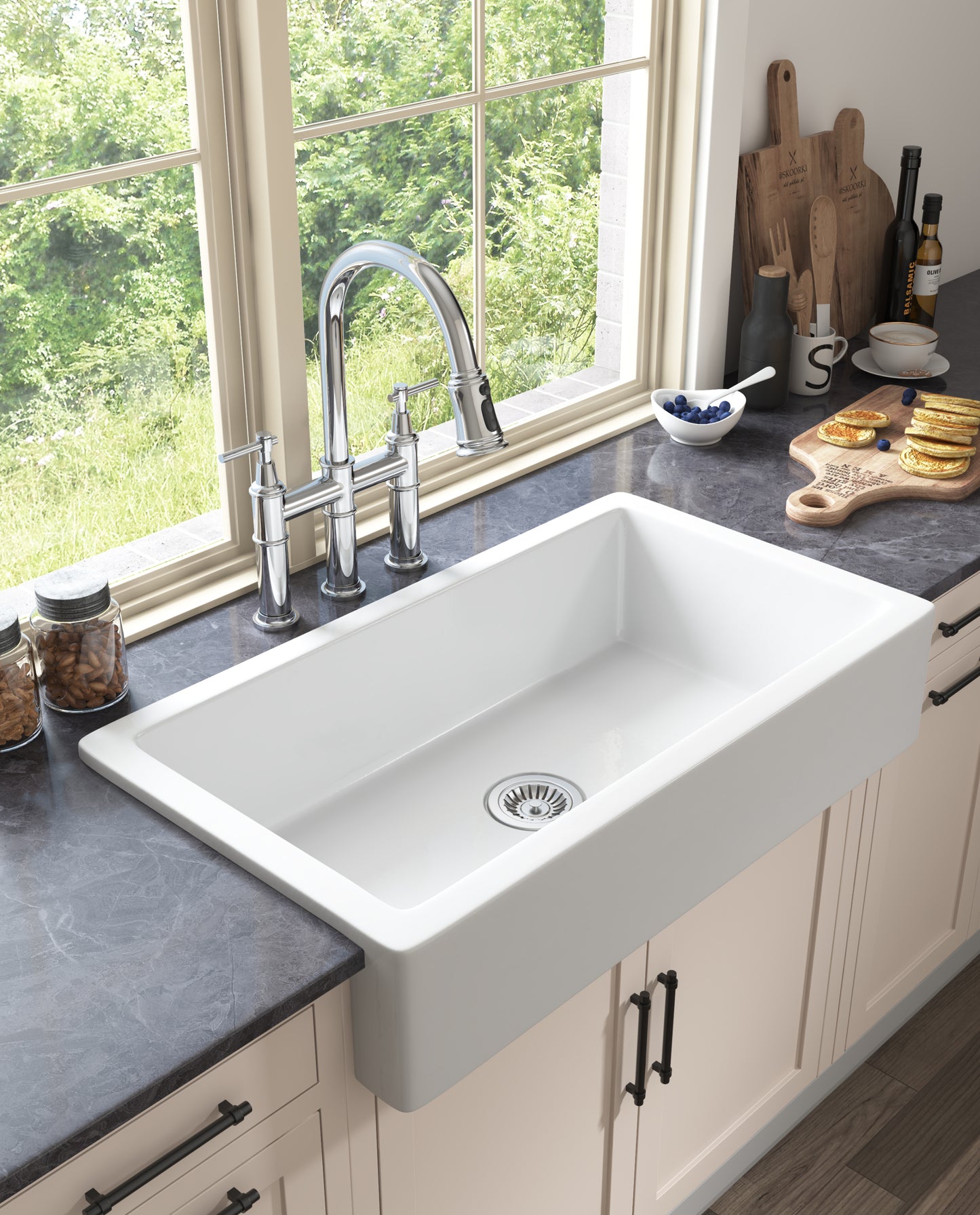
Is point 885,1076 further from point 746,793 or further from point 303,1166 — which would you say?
point 303,1166

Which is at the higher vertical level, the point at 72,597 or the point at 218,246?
the point at 218,246

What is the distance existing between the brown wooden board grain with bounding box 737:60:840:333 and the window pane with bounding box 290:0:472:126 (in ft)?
8.87

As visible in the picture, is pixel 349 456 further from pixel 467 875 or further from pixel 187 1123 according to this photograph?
pixel 187 1123

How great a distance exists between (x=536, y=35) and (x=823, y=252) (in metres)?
3.17

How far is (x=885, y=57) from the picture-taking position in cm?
239

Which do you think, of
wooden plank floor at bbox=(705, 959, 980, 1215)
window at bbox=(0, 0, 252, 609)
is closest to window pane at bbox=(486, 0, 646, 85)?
window at bbox=(0, 0, 252, 609)

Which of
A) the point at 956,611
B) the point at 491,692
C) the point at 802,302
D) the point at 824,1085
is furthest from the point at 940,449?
the point at 824,1085

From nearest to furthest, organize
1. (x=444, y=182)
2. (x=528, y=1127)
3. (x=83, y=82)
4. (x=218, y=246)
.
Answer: (x=528, y=1127) → (x=218, y=246) → (x=83, y=82) → (x=444, y=182)

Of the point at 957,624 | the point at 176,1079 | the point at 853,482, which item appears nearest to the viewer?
the point at 176,1079

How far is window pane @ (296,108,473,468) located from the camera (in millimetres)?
4922

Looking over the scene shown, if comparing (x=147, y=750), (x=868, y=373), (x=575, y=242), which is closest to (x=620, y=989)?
(x=147, y=750)

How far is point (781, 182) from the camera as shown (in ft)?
7.16

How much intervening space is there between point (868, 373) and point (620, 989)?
127 centimetres

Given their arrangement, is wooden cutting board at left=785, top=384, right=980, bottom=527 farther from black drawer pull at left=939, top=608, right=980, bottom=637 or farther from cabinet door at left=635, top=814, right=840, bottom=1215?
cabinet door at left=635, top=814, right=840, bottom=1215
